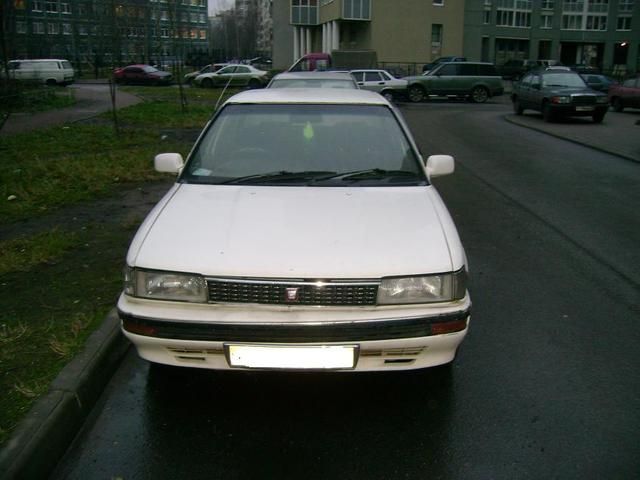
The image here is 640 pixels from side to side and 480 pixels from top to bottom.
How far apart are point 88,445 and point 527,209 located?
641 cm

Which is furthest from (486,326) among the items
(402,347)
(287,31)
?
(287,31)

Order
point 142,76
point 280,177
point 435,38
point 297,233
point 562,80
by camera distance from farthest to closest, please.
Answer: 1. point 435,38
2. point 142,76
3. point 562,80
4. point 280,177
5. point 297,233

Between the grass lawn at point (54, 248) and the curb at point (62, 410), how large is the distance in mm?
81

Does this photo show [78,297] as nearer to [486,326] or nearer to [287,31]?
[486,326]

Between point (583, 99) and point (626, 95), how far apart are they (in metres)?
6.27

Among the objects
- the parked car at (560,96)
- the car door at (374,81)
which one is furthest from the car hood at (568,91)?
the car door at (374,81)

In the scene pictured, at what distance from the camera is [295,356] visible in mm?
2885

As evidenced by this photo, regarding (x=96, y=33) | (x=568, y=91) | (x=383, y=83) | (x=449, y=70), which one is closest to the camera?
(x=568, y=91)

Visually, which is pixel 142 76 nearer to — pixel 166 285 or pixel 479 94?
pixel 479 94

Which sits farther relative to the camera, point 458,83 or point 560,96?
point 458,83

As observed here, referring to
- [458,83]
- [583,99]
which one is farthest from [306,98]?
[458,83]

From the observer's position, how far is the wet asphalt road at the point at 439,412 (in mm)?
2801

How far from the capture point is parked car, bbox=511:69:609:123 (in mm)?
18703

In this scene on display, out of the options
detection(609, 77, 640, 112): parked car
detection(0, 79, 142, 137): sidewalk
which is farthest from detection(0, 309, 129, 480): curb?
detection(609, 77, 640, 112): parked car
